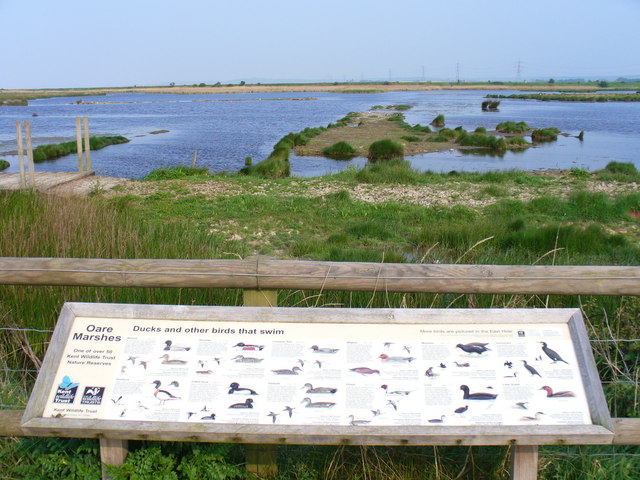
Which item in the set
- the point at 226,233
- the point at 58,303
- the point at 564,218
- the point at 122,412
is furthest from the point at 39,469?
the point at 564,218

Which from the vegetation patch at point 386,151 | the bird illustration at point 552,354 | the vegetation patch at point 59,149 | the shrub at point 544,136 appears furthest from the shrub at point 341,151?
the bird illustration at point 552,354

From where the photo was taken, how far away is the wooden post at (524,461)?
2703mm

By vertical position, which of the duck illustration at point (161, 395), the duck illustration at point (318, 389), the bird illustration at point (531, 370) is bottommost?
the duck illustration at point (161, 395)

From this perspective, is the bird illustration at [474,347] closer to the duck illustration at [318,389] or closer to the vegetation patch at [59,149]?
the duck illustration at [318,389]

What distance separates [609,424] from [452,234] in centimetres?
756

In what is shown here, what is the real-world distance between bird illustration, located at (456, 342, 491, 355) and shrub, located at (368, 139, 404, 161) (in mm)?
25984

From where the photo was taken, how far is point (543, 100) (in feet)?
361

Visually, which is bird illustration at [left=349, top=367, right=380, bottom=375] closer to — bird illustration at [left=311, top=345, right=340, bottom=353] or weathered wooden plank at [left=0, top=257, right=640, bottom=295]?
bird illustration at [left=311, top=345, right=340, bottom=353]

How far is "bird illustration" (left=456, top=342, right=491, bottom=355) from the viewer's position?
2730 mm

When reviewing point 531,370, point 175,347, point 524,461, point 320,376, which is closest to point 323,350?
point 320,376

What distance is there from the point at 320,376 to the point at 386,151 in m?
26.9

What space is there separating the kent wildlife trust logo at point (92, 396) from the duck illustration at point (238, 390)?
592 millimetres

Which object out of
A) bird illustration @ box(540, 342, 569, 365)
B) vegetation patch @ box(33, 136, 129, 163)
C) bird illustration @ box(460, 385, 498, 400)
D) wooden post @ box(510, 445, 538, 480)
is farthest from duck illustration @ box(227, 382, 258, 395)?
vegetation patch @ box(33, 136, 129, 163)

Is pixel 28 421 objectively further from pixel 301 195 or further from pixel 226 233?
pixel 301 195
